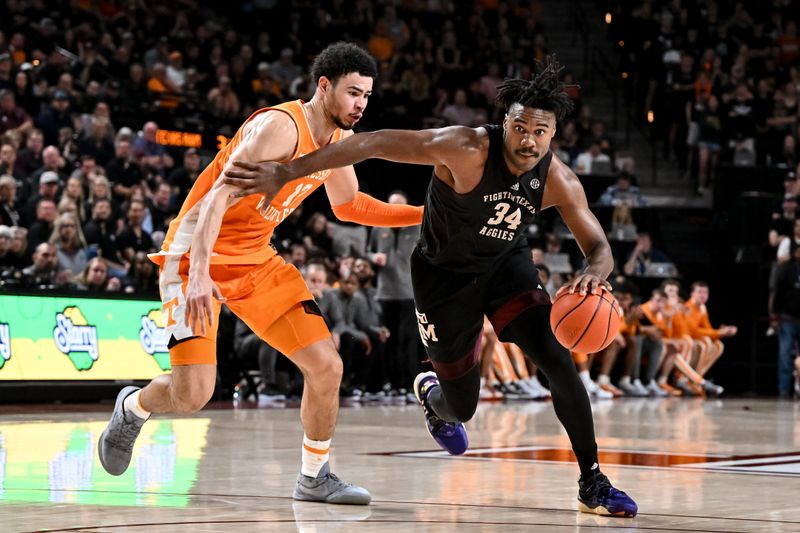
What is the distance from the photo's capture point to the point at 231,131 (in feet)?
54.5

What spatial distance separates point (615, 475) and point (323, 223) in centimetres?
867

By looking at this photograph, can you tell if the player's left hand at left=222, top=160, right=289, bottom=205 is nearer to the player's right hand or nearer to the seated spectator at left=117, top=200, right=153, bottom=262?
the player's right hand

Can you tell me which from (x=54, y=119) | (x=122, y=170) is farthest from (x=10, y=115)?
(x=122, y=170)

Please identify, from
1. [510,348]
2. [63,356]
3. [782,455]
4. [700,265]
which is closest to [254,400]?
[63,356]

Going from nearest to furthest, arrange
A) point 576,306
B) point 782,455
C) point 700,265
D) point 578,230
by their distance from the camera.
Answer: point 576,306
point 578,230
point 782,455
point 700,265

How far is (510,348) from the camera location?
15.2 meters

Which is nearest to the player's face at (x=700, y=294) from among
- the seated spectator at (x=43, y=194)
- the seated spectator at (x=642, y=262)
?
the seated spectator at (x=642, y=262)

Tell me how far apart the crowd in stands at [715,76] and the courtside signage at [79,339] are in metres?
11.1

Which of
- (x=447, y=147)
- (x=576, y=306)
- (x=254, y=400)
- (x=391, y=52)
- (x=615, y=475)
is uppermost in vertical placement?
(x=391, y=52)

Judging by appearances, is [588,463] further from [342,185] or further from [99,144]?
[99,144]

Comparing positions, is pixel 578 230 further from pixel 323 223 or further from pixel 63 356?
pixel 323 223

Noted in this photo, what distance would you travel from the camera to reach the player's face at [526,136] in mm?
5234

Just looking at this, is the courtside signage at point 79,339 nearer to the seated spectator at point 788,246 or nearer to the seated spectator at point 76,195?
the seated spectator at point 76,195

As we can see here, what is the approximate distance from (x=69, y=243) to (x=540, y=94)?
8164 mm
